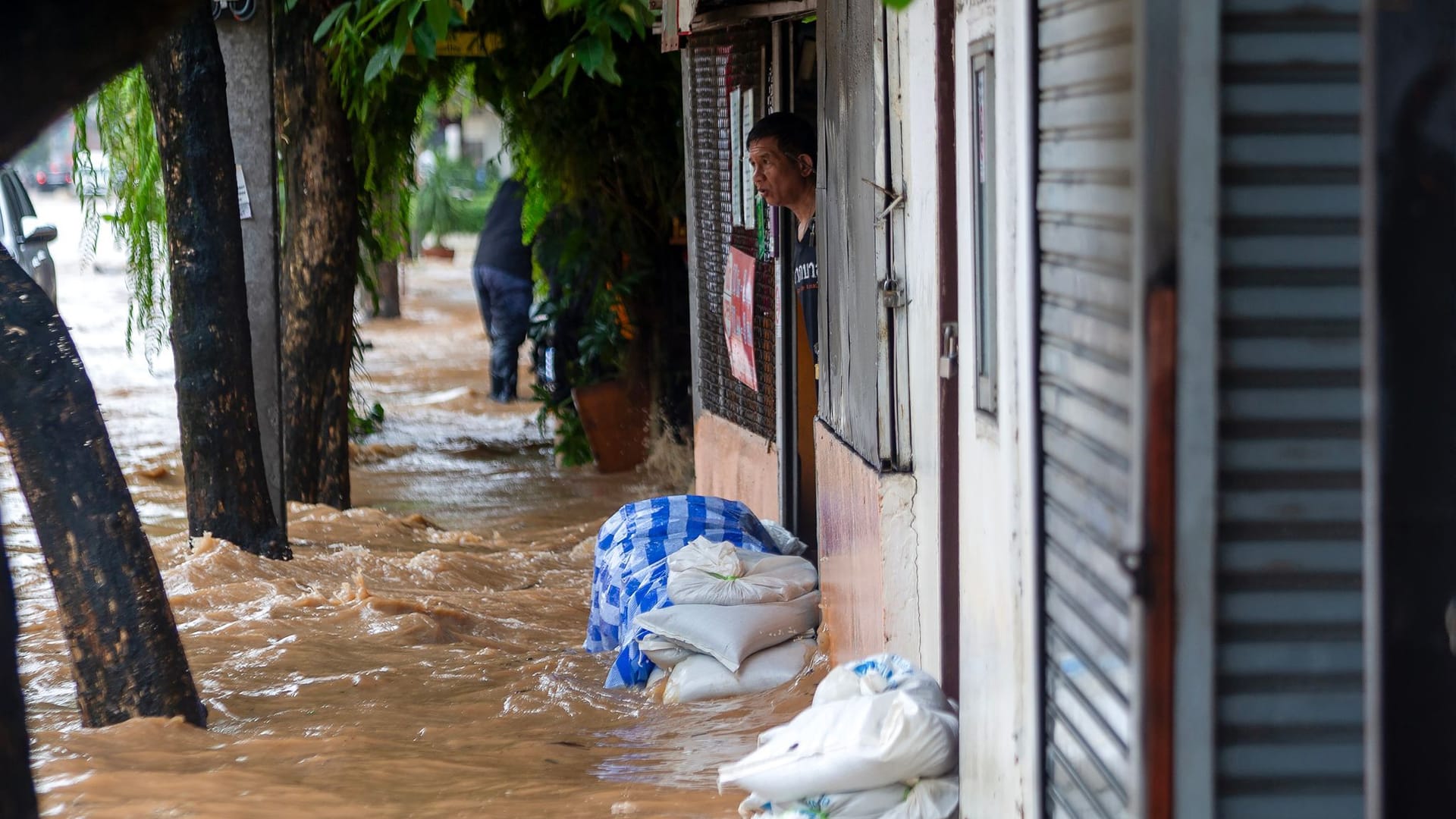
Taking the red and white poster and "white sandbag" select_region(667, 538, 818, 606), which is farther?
the red and white poster

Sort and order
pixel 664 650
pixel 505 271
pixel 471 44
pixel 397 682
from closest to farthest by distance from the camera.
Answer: pixel 664 650 < pixel 397 682 < pixel 471 44 < pixel 505 271

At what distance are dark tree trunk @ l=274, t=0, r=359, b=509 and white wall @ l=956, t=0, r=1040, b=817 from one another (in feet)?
19.3

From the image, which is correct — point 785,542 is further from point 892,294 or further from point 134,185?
point 134,185

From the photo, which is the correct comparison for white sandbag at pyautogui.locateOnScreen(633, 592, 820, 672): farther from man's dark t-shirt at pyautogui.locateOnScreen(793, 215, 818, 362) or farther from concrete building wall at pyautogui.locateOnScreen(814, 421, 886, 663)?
man's dark t-shirt at pyautogui.locateOnScreen(793, 215, 818, 362)

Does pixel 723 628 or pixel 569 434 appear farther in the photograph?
pixel 569 434

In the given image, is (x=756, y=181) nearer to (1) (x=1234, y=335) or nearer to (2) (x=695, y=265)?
(2) (x=695, y=265)

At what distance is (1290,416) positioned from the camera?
1878 mm

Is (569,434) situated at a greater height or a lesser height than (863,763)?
lesser

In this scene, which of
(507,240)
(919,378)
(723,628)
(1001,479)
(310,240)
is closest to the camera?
(1001,479)

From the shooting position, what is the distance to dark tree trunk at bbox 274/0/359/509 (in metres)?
8.25

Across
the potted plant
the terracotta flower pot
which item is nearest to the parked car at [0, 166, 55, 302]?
the terracotta flower pot

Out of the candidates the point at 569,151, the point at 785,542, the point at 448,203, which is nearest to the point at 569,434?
the point at 569,151

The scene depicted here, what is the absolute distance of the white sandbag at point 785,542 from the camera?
559 cm

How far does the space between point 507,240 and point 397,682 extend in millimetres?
7742
